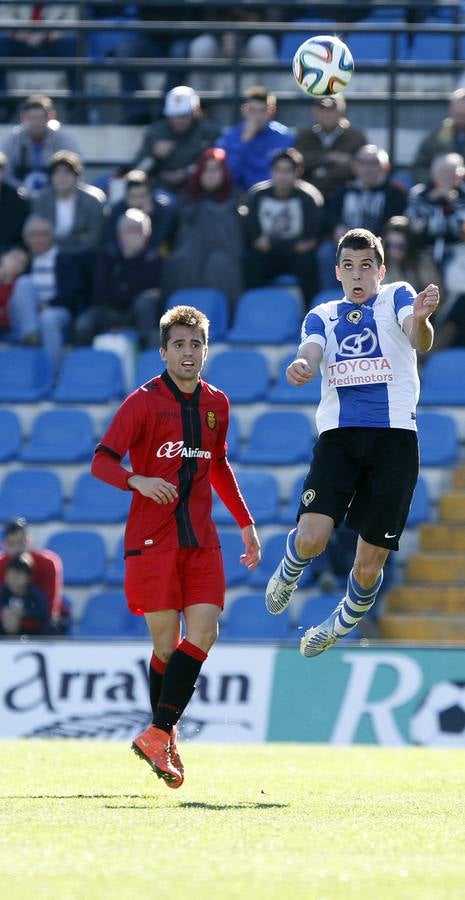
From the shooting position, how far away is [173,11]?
2041 cm

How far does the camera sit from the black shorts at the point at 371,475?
8.95 meters

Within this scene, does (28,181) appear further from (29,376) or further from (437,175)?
(437,175)

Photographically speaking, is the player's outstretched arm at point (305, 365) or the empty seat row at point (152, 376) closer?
the player's outstretched arm at point (305, 365)

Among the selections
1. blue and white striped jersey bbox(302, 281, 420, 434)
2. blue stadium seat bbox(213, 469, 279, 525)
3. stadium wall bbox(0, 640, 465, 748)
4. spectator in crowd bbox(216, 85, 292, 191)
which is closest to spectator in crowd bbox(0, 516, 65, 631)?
stadium wall bbox(0, 640, 465, 748)

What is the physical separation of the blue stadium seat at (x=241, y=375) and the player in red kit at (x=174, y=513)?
26.8ft

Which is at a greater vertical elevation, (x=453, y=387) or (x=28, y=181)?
(x=28, y=181)

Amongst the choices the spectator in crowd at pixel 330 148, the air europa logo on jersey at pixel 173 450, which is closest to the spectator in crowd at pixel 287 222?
the spectator in crowd at pixel 330 148

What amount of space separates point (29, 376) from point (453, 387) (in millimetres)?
4420

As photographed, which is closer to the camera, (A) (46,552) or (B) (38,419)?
(A) (46,552)

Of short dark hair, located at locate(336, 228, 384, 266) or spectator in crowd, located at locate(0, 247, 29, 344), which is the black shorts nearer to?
short dark hair, located at locate(336, 228, 384, 266)

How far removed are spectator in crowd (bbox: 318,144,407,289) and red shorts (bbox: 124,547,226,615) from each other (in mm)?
8365

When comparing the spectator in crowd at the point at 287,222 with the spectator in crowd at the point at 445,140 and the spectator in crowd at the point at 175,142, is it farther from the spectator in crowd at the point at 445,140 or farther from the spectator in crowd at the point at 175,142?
the spectator in crowd at the point at 445,140

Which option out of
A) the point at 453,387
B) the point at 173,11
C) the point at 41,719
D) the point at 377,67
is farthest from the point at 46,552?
the point at 173,11

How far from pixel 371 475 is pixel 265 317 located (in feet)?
27.9
